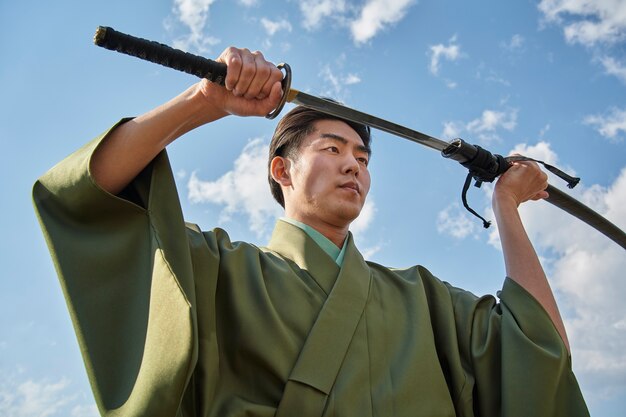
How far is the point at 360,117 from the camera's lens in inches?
118

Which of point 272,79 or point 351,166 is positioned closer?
point 272,79

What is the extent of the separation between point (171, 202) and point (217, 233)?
1.33ft

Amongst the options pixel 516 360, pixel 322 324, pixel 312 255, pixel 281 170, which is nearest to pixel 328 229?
pixel 312 255

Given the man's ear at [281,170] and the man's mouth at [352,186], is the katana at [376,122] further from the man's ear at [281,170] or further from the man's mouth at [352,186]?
the man's ear at [281,170]

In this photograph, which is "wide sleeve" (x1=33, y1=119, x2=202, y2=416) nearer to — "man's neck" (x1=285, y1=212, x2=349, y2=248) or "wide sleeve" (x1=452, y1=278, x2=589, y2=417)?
"man's neck" (x1=285, y1=212, x2=349, y2=248)

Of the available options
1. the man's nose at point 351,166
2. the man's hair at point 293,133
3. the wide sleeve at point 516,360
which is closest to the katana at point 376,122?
the man's nose at point 351,166

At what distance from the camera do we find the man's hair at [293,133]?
3.68 metres

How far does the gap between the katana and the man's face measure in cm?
39

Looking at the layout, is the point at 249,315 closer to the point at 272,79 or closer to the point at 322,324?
the point at 322,324

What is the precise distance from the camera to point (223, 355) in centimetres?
263

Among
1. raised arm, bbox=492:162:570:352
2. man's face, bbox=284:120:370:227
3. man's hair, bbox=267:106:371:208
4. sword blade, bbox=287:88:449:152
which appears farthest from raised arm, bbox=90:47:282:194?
raised arm, bbox=492:162:570:352

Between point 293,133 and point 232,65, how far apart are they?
1.36m

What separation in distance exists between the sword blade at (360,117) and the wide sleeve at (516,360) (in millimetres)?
786

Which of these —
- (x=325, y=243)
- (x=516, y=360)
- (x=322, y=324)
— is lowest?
(x=322, y=324)
